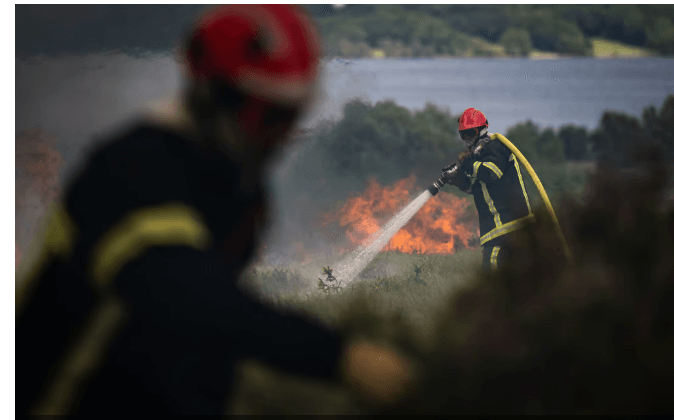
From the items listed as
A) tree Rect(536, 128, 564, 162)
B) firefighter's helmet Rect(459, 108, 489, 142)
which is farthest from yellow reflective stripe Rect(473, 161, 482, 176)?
tree Rect(536, 128, 564, 162)

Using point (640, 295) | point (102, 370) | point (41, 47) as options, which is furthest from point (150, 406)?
point (41, 47)

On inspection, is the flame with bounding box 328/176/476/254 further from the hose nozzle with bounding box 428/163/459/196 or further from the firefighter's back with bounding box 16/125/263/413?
the firefighter's back with bounding box 16/125/263/413

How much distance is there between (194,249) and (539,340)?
202 millimetres

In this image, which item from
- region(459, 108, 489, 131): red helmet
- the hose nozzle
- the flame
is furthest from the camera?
the flame

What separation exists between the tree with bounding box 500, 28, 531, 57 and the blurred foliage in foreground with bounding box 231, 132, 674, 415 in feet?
7.01

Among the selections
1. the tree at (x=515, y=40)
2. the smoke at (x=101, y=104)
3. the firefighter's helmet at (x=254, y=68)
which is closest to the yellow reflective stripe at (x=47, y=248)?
the firefighter's helmet at (x=254, y=68)

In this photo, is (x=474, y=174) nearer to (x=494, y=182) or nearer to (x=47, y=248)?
(x=494, y=182)

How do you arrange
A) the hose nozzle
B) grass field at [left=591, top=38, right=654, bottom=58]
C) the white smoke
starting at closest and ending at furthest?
the hose nozzle, grass field at [left=591, top=38, right=654, bottom=58], the white smoke

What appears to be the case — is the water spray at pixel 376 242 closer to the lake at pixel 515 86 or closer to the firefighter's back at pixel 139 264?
the lake at pixel 515 86

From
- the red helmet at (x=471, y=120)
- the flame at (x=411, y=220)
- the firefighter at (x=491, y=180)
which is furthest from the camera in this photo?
the flame at (x=411, y=220)

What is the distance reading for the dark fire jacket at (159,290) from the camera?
27 cm

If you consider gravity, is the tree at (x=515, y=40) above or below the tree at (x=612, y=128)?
above

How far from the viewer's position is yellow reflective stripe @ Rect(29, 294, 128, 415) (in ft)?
0.92

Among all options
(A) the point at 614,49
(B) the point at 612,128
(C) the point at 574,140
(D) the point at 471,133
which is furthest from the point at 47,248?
(B) the point at 612,128
